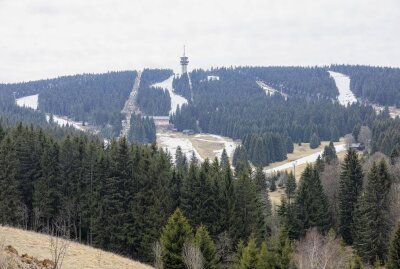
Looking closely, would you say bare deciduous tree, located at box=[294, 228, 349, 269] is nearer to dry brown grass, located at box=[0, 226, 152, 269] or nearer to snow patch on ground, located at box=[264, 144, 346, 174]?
dry brown grass, located at box=[0, 226, 152, 269]

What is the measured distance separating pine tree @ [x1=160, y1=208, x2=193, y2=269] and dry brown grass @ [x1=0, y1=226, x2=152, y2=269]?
3.74 metres

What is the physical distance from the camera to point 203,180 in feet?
175

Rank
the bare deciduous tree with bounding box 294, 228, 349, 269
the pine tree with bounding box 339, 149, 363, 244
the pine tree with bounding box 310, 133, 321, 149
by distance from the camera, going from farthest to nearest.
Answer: the pine tree with bounding box 310, 133, 321, 149 → the pine tree with bounding box 339, 149, 363, 244 → the bare deciduous tree with bounding box 294, 228, 349, 269

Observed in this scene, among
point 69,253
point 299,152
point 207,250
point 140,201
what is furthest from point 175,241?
point 299,152

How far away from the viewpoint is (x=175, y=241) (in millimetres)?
35969

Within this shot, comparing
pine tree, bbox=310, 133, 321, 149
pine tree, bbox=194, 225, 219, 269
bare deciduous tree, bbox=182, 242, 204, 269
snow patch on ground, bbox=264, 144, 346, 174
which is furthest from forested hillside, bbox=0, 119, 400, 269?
pine tree, bbox=310, 133, 321, 149

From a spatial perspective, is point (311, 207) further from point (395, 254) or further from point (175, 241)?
point (175, 241)

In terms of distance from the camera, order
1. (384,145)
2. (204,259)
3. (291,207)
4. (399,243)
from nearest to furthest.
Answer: (204,259), (399,243), (291,207), (384,145)

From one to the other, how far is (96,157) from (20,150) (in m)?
9.06

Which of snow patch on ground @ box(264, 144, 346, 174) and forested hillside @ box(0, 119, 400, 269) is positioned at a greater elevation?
forested hillside @ box(0, 119, 400, 269)

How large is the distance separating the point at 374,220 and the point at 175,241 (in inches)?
1044

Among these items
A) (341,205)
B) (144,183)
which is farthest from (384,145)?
(144,183)

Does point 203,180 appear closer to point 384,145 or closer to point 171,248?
point 171,248

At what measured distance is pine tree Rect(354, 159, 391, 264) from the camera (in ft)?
170
